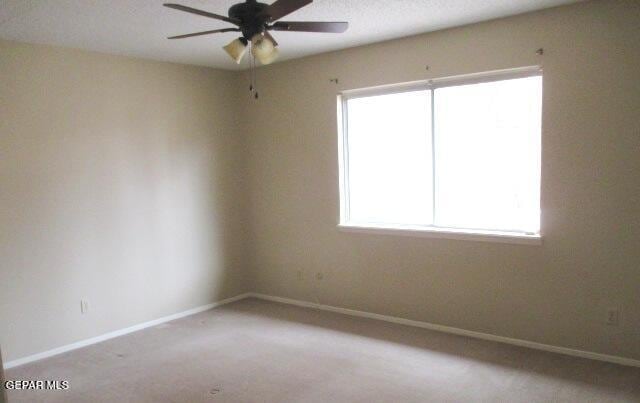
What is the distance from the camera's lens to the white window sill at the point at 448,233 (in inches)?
144

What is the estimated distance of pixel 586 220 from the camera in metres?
3.40

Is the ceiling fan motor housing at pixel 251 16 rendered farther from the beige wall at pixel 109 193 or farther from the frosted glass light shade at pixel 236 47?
the beige wall at pixel 109 193

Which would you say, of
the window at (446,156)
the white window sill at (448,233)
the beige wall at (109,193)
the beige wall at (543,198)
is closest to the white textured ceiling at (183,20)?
the beige wall at (543,198)

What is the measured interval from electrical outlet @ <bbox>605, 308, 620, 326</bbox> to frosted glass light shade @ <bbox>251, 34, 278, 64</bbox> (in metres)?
2.88

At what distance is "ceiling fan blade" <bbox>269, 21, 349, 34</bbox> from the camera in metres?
2.43

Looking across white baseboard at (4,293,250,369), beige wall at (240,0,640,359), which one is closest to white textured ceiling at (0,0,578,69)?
beige wall at (240,0,640,359)

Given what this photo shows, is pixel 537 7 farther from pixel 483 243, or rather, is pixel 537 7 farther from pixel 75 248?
pixel 75 248

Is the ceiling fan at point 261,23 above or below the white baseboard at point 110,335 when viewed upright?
above

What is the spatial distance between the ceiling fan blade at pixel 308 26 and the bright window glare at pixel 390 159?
181 cm

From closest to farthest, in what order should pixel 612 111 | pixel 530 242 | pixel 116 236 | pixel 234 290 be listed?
pixel 612 111
pixel 530 242
pixel 116 236
pixel 234 290

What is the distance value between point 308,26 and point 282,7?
0.92 feet

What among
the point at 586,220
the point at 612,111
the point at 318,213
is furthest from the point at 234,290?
the point at 612,111

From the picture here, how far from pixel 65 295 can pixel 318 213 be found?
239cm

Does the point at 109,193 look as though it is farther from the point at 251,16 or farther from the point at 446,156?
the point at 446,156
